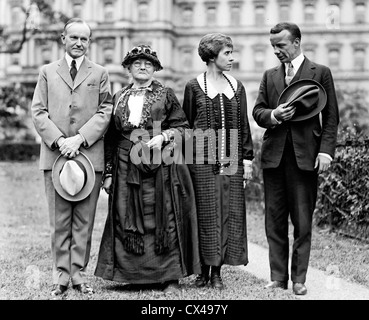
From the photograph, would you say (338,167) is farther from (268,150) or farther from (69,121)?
(69,121)

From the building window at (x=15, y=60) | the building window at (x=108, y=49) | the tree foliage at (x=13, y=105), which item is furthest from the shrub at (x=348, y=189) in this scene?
the building window at (x=15, y=60)

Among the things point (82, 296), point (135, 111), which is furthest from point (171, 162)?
point (82, 296)

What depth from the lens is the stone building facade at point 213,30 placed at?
57.8m

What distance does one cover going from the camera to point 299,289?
5242 millimetres

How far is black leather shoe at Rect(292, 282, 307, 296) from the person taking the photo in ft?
17.2

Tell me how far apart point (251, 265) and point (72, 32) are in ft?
10.7

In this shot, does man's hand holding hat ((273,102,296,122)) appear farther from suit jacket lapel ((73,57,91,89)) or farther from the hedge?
the hedge

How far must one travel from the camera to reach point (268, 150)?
540 cm

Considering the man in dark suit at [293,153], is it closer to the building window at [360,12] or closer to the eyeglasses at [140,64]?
the eyeglasses at [140,64]

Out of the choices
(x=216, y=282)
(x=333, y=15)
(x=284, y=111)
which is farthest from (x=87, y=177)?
(x=333, y=15)

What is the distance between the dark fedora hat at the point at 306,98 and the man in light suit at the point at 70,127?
151 centimetres

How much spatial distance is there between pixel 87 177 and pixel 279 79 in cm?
181

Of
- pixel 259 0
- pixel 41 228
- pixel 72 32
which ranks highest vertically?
pixel 259 0
